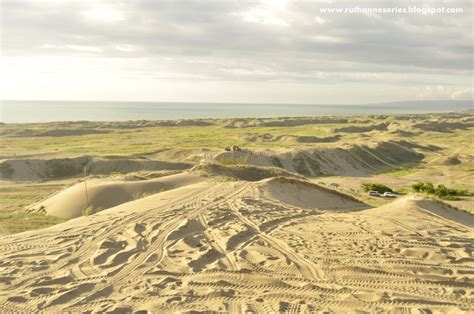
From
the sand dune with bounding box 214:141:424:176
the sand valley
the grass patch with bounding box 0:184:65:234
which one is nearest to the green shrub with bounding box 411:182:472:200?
the sand dune with bounding box 214:141:424:176

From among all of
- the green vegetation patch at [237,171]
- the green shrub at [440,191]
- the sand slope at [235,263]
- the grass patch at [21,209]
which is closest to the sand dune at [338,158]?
the green vegetation patch at [237,171]

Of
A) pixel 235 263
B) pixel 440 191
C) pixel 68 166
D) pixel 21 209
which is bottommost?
pixel 440 191

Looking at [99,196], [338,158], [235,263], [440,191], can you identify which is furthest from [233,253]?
[338,158]

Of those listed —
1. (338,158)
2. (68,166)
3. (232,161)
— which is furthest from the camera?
(338,158)

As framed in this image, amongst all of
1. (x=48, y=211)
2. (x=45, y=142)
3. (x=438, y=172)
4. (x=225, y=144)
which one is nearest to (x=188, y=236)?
(x=48, y=211)

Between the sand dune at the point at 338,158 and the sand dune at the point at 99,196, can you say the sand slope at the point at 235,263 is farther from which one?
the sand dune at the point at 338,158

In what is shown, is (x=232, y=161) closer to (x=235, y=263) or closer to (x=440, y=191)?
(x=440, y=191)

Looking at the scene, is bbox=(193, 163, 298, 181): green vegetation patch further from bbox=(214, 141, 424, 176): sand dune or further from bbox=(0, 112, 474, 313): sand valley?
bbox=(214, 141, 424, 176): sand dune

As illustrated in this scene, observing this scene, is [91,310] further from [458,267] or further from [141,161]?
[141,161]
